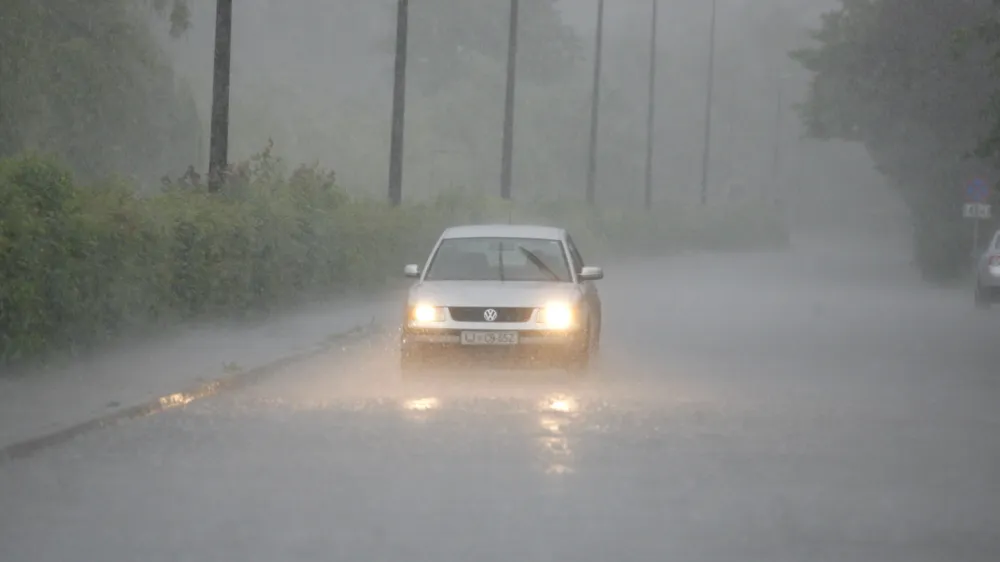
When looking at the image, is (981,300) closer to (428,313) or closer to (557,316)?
(557,316)

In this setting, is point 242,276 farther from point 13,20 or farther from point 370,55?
point 370,55

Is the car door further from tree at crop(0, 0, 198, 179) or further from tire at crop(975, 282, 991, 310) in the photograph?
tire at crop(975, 282, 991, 310)

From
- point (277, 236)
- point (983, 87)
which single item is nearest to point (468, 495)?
point (277, 236)

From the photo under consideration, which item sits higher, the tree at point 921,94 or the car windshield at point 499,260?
the tree at point 921,94

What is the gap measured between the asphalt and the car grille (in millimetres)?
668

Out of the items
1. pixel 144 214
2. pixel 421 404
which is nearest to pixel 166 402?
pixel 421 404

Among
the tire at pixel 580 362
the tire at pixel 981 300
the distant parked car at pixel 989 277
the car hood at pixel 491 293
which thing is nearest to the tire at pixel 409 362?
the car hood at pixel 491 293

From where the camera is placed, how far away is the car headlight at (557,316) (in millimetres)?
17172

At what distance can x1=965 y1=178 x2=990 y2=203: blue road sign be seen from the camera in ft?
154

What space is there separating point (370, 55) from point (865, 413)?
11824 cm

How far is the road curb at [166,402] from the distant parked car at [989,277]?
17.0 metres

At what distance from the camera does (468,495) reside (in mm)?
10062

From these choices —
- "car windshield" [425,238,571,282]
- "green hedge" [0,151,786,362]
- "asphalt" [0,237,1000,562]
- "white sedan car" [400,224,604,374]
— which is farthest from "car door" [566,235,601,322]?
"green hedge" [0,151,786,362]

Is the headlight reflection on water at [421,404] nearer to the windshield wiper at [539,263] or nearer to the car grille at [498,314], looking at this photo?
the car grille at [498,314]
